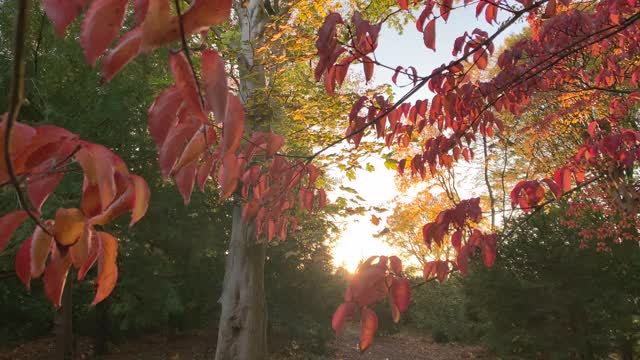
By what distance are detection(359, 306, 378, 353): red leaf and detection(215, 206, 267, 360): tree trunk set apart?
581 cm

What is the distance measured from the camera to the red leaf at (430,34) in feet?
6.00

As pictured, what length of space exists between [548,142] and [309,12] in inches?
366

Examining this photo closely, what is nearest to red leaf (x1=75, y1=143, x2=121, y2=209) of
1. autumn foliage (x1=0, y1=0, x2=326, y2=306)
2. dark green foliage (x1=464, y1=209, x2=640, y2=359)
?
autumn foliage (x1=0, y1=0, x2=326, y2=306)

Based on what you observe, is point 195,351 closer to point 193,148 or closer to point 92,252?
point 92,252

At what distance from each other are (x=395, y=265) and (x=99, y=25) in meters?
1.05

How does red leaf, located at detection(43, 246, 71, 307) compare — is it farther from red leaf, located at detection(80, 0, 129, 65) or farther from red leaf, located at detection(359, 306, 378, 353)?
red leaf, located at detection(359, 306, 378, 353)

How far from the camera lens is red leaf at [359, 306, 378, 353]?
1.15 meters

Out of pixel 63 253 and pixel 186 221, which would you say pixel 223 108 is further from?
pixel 186 221

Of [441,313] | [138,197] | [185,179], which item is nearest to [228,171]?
[185,179]

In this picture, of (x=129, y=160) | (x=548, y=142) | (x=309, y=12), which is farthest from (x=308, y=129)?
(x=548, y=142)

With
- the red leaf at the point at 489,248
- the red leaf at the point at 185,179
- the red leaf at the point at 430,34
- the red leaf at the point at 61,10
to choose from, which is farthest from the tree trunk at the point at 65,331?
the red leaf at the point at 61,10

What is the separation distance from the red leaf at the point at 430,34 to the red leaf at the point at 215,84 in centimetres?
148

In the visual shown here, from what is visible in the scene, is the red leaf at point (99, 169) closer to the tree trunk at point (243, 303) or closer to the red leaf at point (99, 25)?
the red leaf at point (99, 25)

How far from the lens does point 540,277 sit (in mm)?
8039
